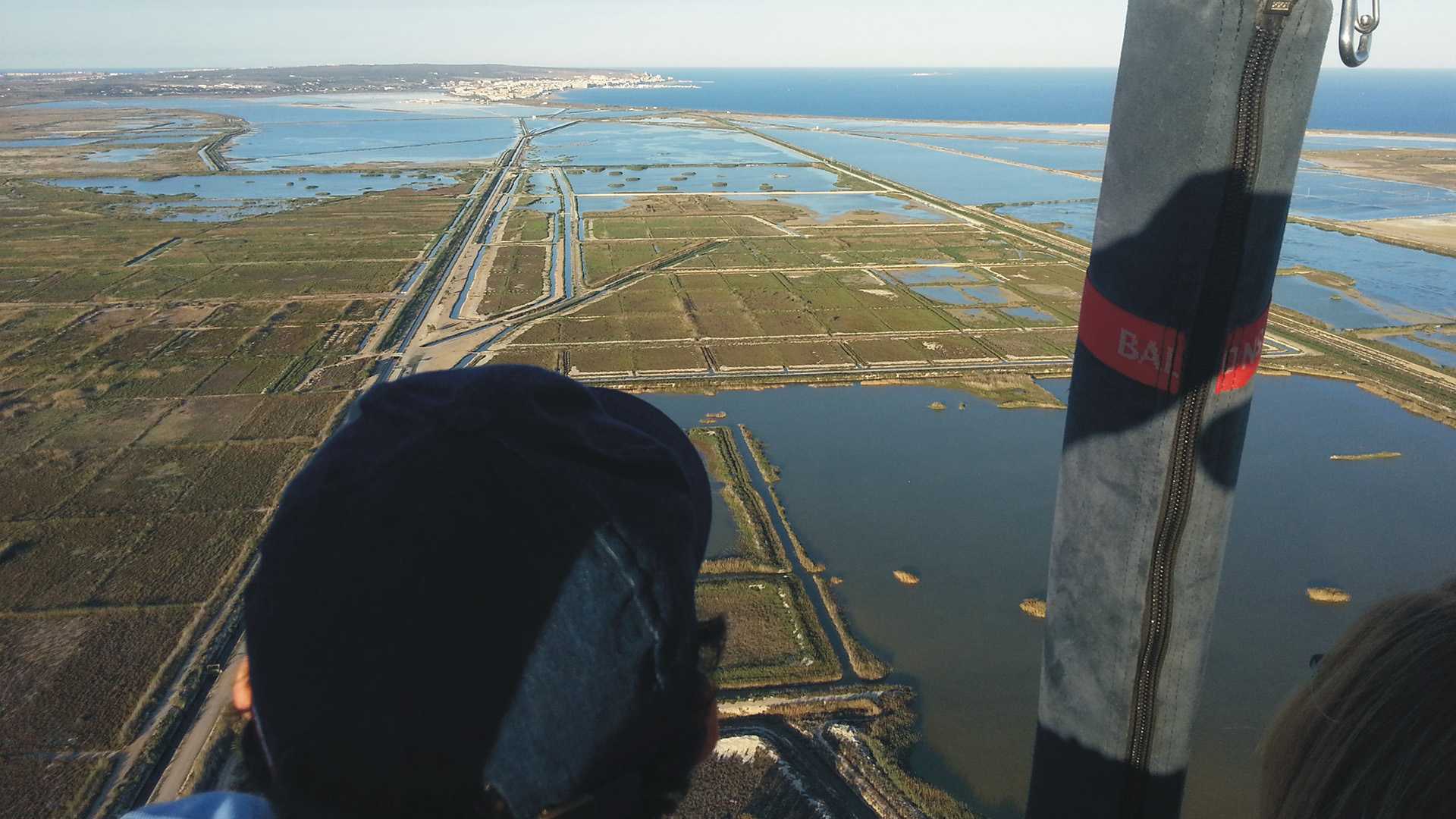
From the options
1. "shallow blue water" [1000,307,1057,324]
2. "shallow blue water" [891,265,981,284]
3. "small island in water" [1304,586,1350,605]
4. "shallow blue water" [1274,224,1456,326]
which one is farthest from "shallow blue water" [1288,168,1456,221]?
"small island in water" [1304,586,1350,605]

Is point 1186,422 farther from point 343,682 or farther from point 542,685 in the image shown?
point 343,682

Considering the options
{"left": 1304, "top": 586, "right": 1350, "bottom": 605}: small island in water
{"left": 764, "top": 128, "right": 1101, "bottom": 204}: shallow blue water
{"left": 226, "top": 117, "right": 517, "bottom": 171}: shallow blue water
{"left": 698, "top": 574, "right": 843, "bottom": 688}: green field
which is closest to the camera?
{"left": 698, "top": 574, "right": 843, "bottom": 688}: green field

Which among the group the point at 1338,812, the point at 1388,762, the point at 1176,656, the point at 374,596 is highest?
the point at 374,596

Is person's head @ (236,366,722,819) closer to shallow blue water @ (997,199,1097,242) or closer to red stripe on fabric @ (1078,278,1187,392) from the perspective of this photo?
red stripe on fabric @ (1078,278,1187,392)

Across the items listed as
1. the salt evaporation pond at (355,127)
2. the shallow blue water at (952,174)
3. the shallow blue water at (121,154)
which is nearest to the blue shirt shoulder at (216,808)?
the shallow blue water at (952,174)

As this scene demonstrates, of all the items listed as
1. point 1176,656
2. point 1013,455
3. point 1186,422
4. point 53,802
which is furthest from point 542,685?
point 1013,455

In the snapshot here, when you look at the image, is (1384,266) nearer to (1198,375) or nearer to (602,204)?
(602,204)

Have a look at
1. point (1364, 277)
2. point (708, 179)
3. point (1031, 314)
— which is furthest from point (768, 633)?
point (708, 179)
